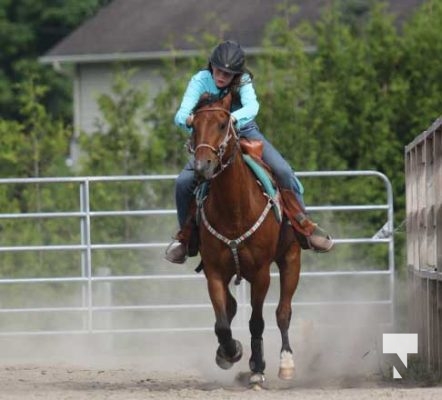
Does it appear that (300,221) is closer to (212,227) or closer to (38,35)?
(212,227)

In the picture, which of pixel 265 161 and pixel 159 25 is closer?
pixel 265 161

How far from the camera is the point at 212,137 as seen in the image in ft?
34.1

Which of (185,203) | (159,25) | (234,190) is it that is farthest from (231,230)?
(159,25)

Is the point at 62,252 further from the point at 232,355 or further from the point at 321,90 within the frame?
the point at 232,355

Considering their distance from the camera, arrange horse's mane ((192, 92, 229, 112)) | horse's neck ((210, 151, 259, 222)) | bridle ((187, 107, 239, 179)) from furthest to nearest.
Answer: horse's neck ((210, 151, 259, 222)), horse's mane ((192, 92, 229, 112)), bridle ((187, 107, 239, 179))

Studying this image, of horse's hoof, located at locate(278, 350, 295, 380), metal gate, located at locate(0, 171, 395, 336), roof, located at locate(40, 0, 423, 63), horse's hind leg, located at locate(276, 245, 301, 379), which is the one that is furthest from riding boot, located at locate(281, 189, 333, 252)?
roof, located at locate(40, 0, 423, 63)

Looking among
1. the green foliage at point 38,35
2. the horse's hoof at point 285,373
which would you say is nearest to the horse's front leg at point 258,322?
the horse's hoof at point 285,373

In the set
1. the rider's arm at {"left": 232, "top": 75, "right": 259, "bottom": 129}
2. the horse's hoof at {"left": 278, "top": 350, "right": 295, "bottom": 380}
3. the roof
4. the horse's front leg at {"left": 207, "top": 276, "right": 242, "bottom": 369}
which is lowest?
the horse's hoof at {"left": 278, "top": 350, "right": 295, "bottom": 380}

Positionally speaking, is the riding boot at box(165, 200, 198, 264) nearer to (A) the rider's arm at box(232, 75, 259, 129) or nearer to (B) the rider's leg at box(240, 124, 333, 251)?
(B) the rider's leg at box(240, 124, 333, 251)

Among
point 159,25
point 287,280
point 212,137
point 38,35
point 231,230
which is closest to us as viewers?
point 212,137

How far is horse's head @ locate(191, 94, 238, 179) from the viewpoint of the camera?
33.6ft

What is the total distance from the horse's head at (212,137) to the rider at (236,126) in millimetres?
97

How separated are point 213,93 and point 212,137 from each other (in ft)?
2.50

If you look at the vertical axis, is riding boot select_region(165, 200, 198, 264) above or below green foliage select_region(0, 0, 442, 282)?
below
